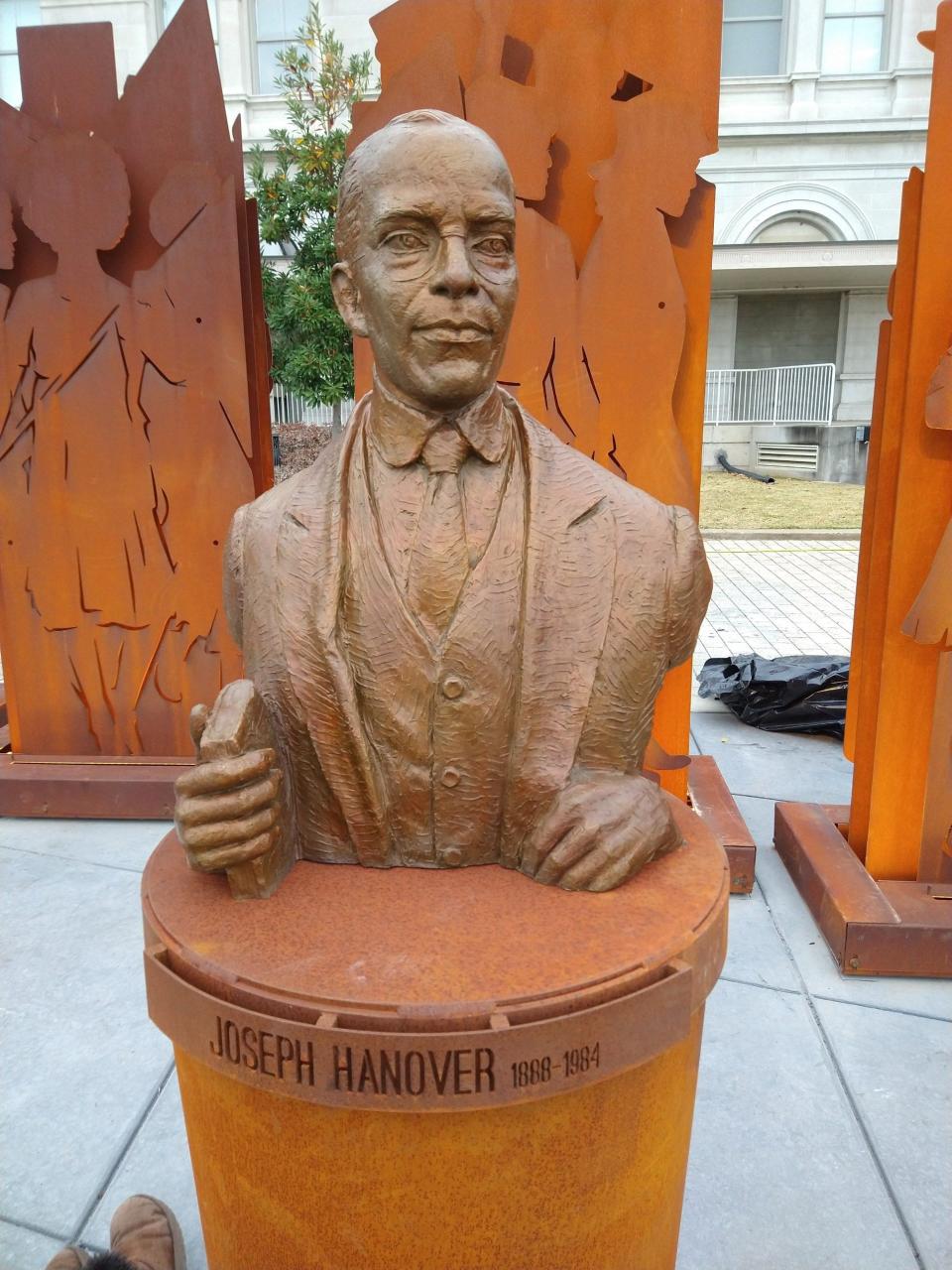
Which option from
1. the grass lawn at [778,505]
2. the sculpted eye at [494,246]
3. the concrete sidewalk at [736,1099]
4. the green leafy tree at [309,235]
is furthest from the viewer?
the grass lawn at [778,505]

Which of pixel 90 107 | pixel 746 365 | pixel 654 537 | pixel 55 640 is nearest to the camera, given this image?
pixel 654 537

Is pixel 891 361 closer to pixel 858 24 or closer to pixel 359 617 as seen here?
pixel 359 617

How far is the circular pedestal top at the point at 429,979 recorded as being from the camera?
1.53m

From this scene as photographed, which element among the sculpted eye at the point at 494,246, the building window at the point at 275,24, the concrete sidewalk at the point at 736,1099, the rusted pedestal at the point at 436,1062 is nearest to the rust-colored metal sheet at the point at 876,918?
the concrete sidewalk at the point at 736,1099

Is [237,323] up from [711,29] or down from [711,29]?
down

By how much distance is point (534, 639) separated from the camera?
1881 mm

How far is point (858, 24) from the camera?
18.5 m

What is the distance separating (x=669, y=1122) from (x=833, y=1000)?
158 cm

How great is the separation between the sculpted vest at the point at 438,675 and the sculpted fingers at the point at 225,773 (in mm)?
239

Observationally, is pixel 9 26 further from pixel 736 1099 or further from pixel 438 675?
pixel 736 1099

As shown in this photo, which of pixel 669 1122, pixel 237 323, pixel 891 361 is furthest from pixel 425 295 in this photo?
pixel 237 323

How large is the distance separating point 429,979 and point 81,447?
3.44 meters

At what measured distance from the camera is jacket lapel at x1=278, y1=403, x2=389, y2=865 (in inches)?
73.2

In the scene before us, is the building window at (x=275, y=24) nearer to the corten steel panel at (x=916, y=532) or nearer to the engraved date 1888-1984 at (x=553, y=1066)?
the corten steel panel at (x=916, y=532)
